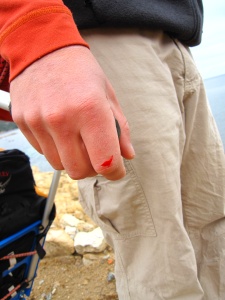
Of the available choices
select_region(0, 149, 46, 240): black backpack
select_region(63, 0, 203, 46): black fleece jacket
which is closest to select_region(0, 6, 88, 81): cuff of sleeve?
select_region(63, 0, 203, 46): black fleece jacket

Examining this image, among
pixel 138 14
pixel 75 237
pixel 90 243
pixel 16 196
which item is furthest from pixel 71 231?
pixel 138 14

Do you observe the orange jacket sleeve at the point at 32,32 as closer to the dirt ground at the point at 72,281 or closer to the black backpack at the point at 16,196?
the black backpack at the point at 16,196

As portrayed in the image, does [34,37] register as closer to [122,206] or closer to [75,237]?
[122,206]

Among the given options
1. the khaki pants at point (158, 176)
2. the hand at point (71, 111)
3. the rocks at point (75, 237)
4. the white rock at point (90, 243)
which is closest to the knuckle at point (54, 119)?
the hand at point (71, 111)

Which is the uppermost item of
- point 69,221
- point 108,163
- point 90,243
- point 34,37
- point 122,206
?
point 34,37

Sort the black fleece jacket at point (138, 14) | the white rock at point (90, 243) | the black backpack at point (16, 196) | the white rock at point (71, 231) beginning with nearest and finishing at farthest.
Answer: the black fleece jacket at point (138, 14) → the black backpack at point (16, 196) → the white rock at point (90, 243) → the white rock at point (71, 231)

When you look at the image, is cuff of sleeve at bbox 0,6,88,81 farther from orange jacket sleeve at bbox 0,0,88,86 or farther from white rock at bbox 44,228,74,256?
white rock at bbox 44,228,74,256
